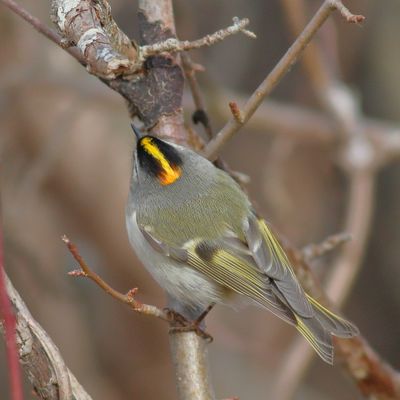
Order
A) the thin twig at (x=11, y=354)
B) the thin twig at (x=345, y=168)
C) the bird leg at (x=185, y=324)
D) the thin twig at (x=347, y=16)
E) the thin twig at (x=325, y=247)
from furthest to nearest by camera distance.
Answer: the thin twig at (x=345, y=168) < the thin twig at (x=325, y=247) < the bird leg at (x=185, y=324) < the thin twig at (x=347, y=16) < the thin twig at (x=11, y=354)

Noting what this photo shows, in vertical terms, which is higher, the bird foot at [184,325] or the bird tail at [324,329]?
the bird foot at [184,325]

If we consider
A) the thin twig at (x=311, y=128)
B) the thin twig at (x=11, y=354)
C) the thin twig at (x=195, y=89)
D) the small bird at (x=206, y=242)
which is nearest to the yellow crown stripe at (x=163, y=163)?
the small bird at (x=206, y=242)

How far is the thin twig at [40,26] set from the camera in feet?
6.37

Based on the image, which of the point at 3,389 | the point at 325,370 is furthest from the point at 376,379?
the point at 325,370

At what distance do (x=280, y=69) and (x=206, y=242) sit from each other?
63 centimetres

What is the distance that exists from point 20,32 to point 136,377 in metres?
1.75

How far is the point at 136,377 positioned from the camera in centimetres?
423

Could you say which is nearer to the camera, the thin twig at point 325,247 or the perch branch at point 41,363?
the perch branch at point 41,363

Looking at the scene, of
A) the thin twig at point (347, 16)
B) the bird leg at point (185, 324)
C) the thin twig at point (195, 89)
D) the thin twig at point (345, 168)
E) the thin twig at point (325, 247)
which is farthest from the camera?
the thin twig at point (345, 168)

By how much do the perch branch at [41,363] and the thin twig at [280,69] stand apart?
72 centimetres

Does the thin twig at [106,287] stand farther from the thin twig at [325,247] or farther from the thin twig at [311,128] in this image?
the thin twig at [311,128]

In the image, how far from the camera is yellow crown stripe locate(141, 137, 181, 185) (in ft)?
7.42

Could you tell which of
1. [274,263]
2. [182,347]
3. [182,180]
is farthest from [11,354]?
[182,180]

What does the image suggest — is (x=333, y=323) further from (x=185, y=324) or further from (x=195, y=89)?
(x=195, y=89)
